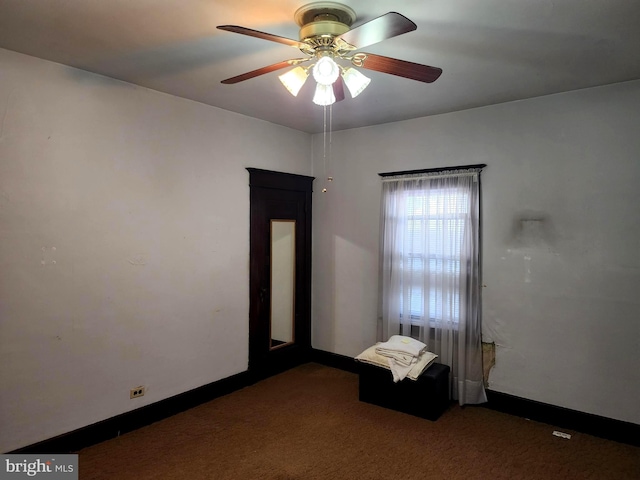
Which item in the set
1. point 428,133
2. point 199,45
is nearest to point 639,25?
point 428,133

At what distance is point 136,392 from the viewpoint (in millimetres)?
3221

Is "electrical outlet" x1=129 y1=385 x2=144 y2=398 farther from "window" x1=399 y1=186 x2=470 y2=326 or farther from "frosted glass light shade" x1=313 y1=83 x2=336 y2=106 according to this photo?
"frosted glass light shade" x1=313 y1=83 x2=336 y2=106

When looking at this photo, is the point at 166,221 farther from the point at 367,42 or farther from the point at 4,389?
the point at 367,42

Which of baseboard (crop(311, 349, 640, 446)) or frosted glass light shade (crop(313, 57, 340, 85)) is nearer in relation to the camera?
frosted glass light shade (crop(313, 57, 340, 85))

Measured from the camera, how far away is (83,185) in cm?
290

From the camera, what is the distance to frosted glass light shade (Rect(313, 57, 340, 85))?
1984 millimetres

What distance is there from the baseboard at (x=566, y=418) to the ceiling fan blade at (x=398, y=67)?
295cm

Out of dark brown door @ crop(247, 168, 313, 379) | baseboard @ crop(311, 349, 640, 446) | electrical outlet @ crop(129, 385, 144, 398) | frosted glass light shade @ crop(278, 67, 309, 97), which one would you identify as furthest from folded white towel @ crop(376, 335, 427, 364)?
frosted glass light shade @ crop(278, 67, 309, 97)

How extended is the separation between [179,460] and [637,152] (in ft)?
13.5

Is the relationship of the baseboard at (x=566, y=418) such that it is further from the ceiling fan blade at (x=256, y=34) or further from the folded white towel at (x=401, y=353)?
the ceiling fan blade at (x=256, y=34)

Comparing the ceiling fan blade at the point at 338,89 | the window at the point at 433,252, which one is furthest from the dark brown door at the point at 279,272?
the ceiling fan blade at the point at 338,89

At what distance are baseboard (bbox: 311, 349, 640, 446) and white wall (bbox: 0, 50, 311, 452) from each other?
2546 mm

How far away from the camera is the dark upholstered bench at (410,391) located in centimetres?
341

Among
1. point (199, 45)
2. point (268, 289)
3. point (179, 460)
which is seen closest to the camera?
point (199, 45)
